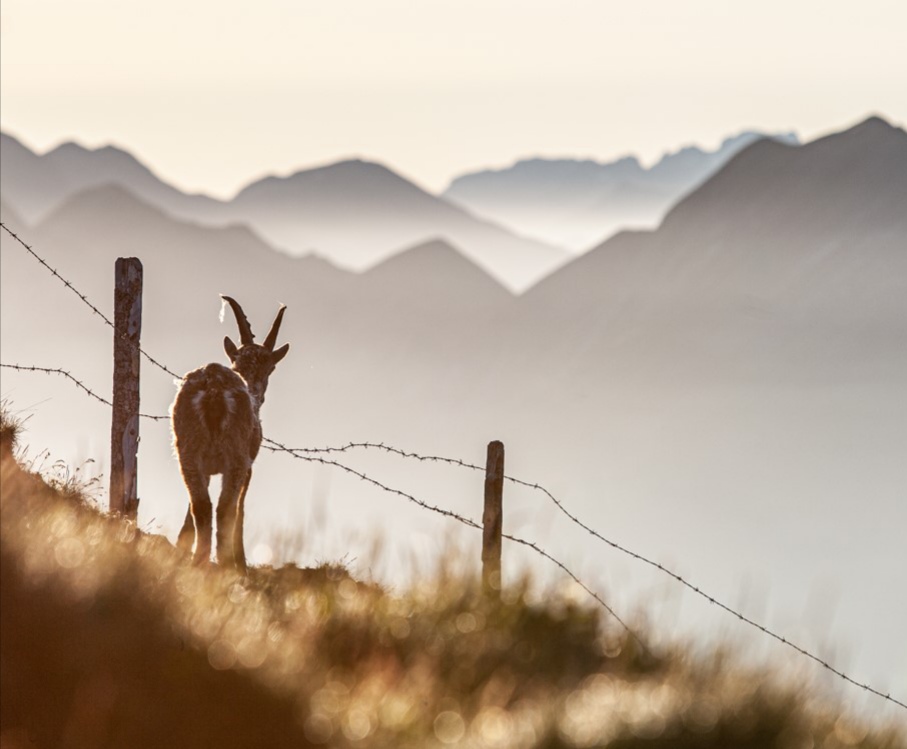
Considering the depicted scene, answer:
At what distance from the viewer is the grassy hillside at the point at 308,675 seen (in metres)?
6.85

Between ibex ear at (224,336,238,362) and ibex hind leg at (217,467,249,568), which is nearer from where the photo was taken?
ibex hind leg at (217,467,249,568)

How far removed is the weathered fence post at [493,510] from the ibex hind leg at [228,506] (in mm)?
2275

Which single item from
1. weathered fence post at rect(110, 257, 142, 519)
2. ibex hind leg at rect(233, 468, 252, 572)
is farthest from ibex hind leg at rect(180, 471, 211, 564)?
weathered fence post at rect(110, 257, 142, 519)

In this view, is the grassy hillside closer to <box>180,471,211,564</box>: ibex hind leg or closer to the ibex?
<box>180,471,211,564</box>: ibex hind leg

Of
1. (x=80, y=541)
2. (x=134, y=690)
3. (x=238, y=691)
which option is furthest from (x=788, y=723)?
(x=80, y=541)

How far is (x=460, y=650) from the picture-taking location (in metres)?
8.71

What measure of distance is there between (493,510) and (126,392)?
127 inches

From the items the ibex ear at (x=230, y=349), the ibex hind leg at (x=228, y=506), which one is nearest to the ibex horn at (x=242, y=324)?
the ibex ear at (x=230, y=349)

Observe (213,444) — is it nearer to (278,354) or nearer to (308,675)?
(278,354)

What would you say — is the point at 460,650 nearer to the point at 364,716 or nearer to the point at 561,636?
the point at 561,636

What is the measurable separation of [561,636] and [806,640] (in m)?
1.55

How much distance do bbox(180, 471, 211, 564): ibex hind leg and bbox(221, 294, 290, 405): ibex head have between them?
2.41 metres

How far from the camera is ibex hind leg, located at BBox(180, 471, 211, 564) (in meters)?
13.1

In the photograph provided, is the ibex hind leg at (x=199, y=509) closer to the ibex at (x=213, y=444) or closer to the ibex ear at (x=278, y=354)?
the ibex at (x=213, y=444)
